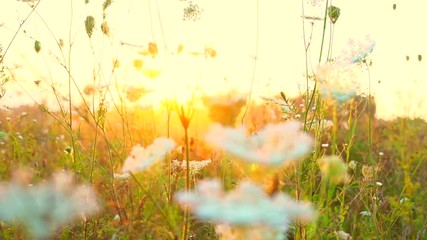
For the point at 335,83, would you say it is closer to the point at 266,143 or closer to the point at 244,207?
the point at 266,143

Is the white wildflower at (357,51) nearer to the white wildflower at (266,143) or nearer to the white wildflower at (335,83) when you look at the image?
the white wildflower at (335,83)

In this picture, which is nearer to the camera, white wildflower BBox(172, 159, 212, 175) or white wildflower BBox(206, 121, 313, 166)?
white wildflower BBox(206, 121, 313, 166)

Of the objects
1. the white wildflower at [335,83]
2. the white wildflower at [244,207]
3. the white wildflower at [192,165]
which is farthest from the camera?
the white wildflower at [192,165]

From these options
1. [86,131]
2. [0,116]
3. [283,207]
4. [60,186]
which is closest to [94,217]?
[60,186]

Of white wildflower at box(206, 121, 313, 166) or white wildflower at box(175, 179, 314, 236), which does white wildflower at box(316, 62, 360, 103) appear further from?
white wildflower at box(175, 179, 314, 236)

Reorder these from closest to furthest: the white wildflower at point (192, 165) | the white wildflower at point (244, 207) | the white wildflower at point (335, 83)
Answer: the white wildflower at point (244, 207)
the white wildflower at point (335, 83)
the white wildflower at point (192, 165)

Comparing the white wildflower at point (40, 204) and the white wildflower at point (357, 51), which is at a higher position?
the white wildflower at point (357, 51)

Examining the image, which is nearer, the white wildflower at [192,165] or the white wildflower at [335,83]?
the white wildflower at [335,83]

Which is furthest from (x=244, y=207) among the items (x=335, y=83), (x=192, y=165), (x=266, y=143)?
(x=192, y=165)

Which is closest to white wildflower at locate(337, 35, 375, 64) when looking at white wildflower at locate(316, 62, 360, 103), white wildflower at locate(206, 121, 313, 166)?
white wildflower at locate(316, 62, 360, 103)

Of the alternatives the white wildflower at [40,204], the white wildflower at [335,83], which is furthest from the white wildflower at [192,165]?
the white wildflower at [40,204]

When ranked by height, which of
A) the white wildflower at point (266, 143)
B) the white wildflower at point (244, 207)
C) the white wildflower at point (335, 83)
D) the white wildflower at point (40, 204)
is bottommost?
the white wildflower at point (40, 204)

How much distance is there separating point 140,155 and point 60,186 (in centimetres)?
24

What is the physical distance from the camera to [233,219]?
25.7 inches
